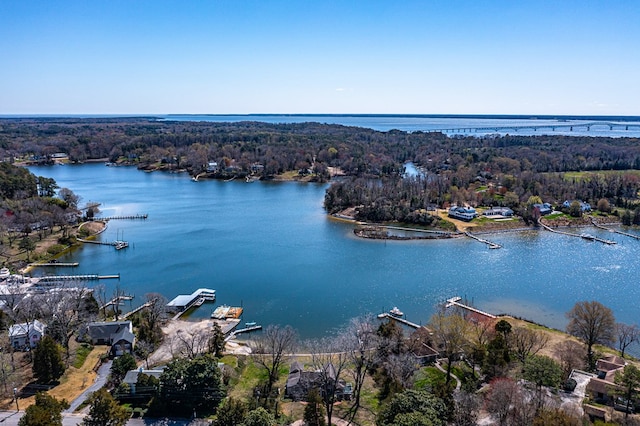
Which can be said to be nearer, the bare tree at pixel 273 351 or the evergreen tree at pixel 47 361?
the evergreen tree at pixel 47 361

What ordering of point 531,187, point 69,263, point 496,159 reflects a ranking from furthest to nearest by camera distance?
point 496,159 < point 531,187 < point 69,263

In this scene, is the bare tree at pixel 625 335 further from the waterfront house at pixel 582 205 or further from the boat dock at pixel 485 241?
the waterfront house at pixel 582 205

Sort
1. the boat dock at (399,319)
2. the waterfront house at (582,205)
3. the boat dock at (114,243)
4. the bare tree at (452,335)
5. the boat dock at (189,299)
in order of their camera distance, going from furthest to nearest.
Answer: the waterfront house at (582,205) → the boat dock at (114,243) → the boat dock at (189,299) → the boat dock at (399,319) → the bare tree at (452,335)

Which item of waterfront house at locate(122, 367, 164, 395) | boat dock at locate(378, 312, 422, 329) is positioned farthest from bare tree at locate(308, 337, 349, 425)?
waterfront house at locate(122, 367, 164, 395)

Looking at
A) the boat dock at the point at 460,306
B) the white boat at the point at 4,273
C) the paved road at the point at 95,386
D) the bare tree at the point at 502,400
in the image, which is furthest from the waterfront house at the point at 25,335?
the boat dock at the point at 460,306

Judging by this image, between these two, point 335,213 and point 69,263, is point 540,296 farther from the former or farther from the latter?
point 69,263

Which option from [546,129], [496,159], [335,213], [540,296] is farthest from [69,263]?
[546,129]

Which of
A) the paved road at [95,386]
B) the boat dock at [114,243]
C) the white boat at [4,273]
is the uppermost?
the white boat at [4,273]
